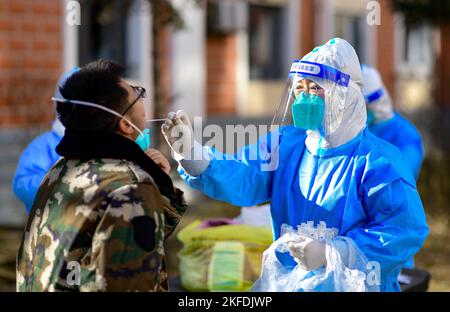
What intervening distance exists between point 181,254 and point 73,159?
2.17m

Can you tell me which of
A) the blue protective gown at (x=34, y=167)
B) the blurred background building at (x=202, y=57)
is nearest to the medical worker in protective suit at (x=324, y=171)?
the blurred background building at (x=202, y=57)

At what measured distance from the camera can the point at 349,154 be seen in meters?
3.11

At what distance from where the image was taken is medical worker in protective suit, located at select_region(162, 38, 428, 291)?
295 centimetres

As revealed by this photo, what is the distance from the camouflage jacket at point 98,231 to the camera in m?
2.32

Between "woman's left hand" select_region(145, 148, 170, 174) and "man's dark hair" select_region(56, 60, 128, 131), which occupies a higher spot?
"man's dark hair" select_region(56, 60, 128, 131)

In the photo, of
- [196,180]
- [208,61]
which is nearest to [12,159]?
[208,61]

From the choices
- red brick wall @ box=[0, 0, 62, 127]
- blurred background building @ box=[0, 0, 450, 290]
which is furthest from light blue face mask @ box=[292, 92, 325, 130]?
red brick wall @ box=[0, 0, 62, 127]

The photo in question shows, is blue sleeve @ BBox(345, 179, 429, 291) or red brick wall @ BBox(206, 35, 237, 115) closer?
blue sleeve @ BBox(345, 179, 429, 291)

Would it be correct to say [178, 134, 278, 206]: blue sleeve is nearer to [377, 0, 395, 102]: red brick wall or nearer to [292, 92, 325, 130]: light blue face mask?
[292, 92, 325, 130]: light blue face mask

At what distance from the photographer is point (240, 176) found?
3.24m

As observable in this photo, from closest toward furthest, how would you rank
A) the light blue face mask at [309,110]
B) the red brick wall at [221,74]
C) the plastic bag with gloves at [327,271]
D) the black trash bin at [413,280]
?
the plastic bag with gloves at [327,271]
the light blue face mask at [309,110]
the black trash bin at [413,280]
the red brick wall at [221,74]

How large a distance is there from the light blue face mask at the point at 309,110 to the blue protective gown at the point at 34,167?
7.05 ft

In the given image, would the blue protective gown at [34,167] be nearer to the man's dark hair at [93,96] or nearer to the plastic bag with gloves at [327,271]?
the plastic bag with gloves at [327,271]
